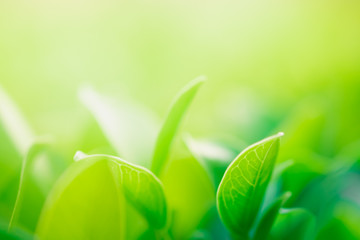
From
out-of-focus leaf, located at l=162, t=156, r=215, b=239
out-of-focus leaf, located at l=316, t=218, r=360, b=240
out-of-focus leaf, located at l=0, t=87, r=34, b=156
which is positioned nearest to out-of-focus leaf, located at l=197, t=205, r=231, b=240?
out-of-focus leaf, located at l=162, t=156, r=215, b=239

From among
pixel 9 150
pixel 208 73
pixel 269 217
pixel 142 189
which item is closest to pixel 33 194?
pixel 9 150

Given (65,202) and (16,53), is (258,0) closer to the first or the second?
(16,53)

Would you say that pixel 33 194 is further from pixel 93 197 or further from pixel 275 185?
pixel 275 185

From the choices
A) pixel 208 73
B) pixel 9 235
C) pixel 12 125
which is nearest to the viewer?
pixel 9 235

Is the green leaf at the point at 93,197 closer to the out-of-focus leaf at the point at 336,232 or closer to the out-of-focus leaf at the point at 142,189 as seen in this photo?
the out-of-focus leaf at the point at 142,189

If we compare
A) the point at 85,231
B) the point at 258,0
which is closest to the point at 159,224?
the point at 85,231

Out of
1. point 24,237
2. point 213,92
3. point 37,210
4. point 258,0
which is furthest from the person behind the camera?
point 258,0

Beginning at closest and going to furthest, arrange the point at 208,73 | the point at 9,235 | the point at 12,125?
the point at 9,235
the point at 12,125
the point at 208,73
